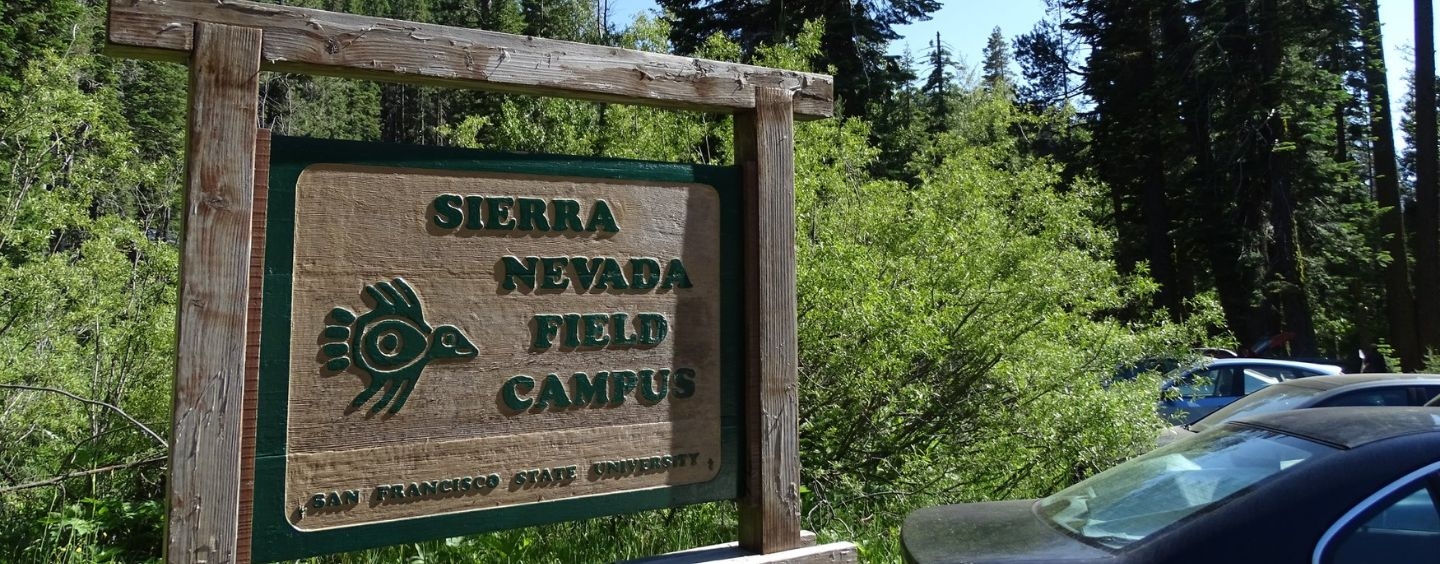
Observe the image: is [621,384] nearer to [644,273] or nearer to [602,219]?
[644,273]

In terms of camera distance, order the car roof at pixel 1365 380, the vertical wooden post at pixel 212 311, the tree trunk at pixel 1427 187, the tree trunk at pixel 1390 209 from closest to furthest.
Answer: the vertical wooden post at pixel 212 311 → the car roof at pixel 1365 380 → the tree trunk at pixel 1427 187 → the tree trunk at pixel 1390 209

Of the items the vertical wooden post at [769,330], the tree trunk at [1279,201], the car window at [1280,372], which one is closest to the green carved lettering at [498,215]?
the vertical wooden post at [769,330]

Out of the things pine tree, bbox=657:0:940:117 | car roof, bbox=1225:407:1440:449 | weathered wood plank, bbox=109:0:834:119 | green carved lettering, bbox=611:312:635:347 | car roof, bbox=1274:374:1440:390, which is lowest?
car roof, bbox=1274:374:1440:390

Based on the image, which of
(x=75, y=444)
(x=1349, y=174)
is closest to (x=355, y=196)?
(x=75, y=444)

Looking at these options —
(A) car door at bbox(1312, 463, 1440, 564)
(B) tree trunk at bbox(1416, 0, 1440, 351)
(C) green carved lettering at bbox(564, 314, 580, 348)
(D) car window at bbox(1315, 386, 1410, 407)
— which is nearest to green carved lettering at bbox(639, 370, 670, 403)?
(C) green carved lettering at bbox(564, 314, 580, 348)

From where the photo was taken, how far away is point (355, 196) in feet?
8.93

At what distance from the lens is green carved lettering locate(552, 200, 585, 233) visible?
3.04m

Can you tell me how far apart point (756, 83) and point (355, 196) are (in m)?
1.42

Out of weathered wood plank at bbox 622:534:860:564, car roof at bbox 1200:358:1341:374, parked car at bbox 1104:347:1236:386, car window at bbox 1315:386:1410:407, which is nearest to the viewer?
weathered wood plank at bbox 622:534:860:564

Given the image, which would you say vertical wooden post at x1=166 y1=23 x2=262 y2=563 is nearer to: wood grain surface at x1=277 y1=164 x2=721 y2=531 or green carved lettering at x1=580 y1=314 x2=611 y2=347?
wood grain surface at x1=277 y1=164 x2=721 y2=531

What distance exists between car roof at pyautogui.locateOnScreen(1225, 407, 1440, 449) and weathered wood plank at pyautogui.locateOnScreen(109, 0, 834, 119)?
2070 millimetres

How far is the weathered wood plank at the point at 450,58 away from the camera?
246cm

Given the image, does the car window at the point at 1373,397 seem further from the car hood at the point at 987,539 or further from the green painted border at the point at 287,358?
the green painted border at the point at 287,358

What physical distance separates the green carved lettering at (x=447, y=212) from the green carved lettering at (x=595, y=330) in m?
0.51
